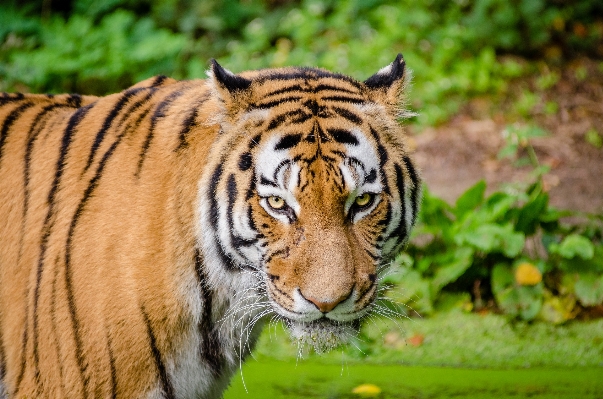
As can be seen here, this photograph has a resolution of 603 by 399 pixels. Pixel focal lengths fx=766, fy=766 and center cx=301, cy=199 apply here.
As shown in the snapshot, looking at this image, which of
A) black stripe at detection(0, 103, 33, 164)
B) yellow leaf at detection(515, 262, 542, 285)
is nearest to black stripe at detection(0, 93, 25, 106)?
black stripe at detection(0, 103, 33, 164)

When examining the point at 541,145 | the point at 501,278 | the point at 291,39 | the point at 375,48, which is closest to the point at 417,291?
the point at 501,278

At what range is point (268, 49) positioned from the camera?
28.4 feet

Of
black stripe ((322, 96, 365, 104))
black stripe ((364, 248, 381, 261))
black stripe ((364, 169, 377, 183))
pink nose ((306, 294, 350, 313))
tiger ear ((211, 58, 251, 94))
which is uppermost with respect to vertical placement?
tiger ear ((211, 58, 251, 94))

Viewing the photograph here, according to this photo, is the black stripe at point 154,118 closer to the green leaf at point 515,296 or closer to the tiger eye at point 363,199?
the tiger eye at point 363,199

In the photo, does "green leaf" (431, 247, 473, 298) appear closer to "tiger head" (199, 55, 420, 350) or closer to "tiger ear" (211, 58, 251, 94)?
"tiger head" (199, 55, 420, 350)

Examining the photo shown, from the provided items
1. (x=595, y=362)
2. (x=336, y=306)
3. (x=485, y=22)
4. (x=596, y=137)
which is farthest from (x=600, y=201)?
(x=336, y=306)

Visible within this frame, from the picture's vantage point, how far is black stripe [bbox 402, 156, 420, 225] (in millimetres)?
2539

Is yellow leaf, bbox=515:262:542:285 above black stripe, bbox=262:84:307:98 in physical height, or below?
below

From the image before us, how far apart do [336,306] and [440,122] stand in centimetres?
531

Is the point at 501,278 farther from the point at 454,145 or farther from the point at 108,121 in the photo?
the point at 454,145

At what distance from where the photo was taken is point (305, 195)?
7.43 feet

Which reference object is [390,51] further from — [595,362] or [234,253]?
[234,253]

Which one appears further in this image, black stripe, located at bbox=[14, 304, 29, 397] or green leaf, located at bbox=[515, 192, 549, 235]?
green leaf, located at bbox=[515, 192, 549, 235]

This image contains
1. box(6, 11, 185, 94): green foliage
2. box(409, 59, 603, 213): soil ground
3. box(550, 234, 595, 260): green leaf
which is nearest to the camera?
box(550, 234, 595, 260): green leaf
